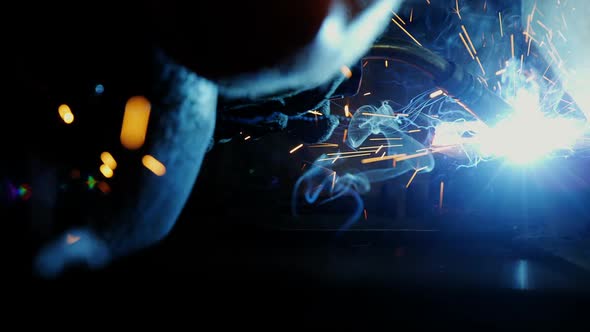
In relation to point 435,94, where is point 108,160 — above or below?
below

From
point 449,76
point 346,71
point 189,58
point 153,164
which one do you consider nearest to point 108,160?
point 153,164

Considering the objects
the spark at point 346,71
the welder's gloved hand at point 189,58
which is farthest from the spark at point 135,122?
the spark at point 346,71

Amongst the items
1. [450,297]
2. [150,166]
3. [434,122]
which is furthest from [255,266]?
[434,122]

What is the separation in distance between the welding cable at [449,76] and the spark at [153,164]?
1.45 metres

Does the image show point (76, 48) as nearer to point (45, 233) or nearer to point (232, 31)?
point (232, 31)

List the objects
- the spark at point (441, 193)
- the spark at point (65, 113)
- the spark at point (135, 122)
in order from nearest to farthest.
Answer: the spark at point (135, 122), the spark at point (65, 113), the spark at point (441, 193)

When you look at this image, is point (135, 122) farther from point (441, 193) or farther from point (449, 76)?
point (441, 193)

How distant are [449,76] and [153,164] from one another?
198 centimetres

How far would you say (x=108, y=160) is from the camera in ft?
7.32

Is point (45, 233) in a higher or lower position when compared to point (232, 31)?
lower

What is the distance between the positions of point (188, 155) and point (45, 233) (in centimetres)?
119

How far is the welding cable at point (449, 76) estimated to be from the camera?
7.04 feet

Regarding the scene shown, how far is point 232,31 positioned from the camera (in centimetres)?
175

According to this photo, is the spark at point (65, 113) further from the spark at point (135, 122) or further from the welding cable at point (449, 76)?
the welding cable at point (449, 76)
